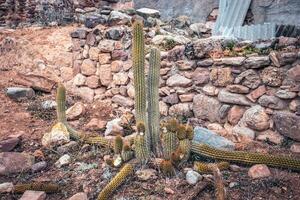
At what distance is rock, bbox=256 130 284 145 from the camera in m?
3.66

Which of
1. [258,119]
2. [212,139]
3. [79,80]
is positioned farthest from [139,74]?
[79,80]

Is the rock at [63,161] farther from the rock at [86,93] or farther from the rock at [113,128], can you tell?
the rock at [86,93]

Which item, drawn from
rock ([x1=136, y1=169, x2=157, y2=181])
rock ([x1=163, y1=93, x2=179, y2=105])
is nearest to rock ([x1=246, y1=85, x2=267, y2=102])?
rock ([x1=163, y1=93, x2=179, y2=105])

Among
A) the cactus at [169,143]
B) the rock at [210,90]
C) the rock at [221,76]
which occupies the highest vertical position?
the rock at [221,76]

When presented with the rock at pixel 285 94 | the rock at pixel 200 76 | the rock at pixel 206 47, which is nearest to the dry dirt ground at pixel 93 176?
the rock at pixel 285 94

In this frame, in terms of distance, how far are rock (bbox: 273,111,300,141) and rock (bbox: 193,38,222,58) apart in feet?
3.95

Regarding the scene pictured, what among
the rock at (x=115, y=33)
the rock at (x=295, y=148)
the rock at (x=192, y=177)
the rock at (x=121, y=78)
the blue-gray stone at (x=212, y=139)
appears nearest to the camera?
the rock at (x=192, y=177)

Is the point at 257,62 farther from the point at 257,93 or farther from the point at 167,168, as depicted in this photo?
the point at 167,168

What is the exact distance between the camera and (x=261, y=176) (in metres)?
3.09

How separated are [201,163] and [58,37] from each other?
454cm

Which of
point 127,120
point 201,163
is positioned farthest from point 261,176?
point 127,120

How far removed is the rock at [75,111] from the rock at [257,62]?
2.49 metres

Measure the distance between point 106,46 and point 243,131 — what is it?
2612 millimetres

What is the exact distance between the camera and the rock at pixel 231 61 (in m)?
3.95
